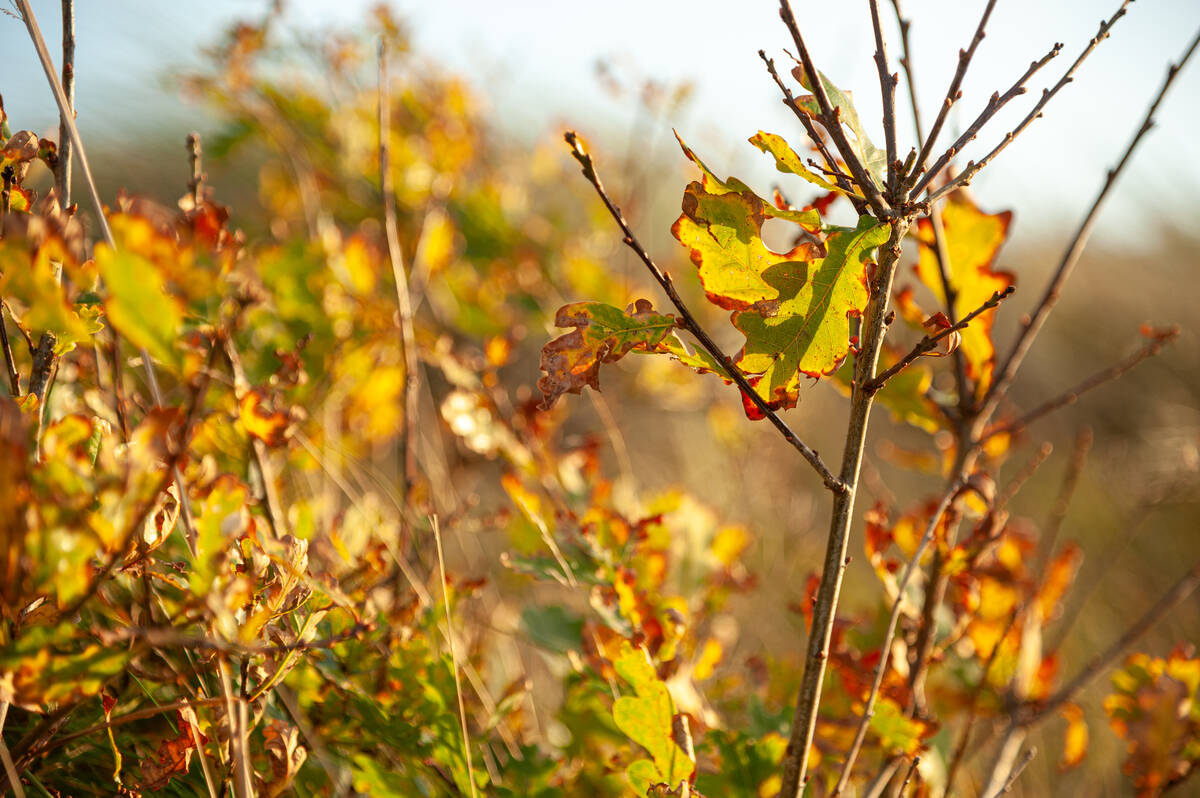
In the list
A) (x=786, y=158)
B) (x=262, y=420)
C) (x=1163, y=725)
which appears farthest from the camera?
(x=1163, y=725)

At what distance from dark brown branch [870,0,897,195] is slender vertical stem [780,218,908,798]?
4 centimetres

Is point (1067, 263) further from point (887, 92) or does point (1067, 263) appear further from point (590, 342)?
point (590, 342)

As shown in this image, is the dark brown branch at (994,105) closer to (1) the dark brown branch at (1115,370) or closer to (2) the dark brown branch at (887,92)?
(2) the dark brown branch at (887,92)

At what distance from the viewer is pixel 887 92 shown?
42 centimetres

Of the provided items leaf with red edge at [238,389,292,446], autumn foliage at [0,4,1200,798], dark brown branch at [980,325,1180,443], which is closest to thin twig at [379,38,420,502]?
autumn foliage at [0,4,1200,798]

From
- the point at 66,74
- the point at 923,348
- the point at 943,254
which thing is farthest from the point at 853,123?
the point at 66,74

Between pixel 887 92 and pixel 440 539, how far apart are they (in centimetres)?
58

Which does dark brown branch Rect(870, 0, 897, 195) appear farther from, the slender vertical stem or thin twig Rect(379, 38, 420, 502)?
thin twig Rect(379, 38, 420, 502)

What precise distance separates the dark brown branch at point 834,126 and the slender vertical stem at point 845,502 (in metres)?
0.02

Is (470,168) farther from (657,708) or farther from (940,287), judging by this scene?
(657,708)

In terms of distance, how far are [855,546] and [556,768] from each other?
1.52 meters

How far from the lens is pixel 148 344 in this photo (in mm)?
290

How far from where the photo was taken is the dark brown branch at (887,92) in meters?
0.41

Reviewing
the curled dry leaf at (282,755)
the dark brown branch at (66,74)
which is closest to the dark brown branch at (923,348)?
the curled dry leaf at (282,755)
